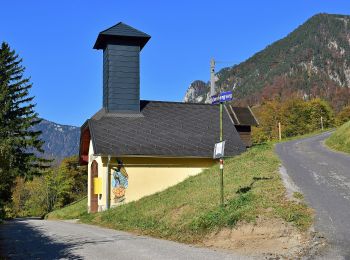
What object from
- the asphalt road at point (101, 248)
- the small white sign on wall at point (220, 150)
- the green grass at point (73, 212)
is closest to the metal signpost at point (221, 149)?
the small white sign on wall at point (220, 150)

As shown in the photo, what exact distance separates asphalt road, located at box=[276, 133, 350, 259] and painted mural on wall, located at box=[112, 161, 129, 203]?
820 cm

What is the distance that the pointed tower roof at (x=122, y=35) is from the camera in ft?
93.9

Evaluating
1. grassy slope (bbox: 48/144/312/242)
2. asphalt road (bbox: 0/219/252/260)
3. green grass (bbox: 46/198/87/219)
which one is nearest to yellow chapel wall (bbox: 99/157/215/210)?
grassy slope (bbox: 48/144/312/242)

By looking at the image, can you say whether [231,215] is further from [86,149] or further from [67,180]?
[67,180]

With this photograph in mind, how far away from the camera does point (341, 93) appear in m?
151

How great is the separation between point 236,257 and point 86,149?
78.9 ft

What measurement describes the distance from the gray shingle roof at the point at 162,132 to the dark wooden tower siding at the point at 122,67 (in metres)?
0.76

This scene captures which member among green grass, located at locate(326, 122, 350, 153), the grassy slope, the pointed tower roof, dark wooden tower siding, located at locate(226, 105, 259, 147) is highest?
the pointed tower roof

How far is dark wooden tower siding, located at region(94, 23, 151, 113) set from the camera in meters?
28.3

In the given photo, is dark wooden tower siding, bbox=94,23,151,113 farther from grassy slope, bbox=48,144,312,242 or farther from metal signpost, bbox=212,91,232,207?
metal signpost, bbox=212,91,232,207

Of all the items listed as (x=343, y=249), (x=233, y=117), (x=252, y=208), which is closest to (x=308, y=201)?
(x=252, y=208)

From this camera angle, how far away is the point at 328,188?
14.9 meters

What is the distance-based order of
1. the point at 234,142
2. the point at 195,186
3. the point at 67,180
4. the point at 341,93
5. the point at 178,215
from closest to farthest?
the point at 178,215, the point at 195,186, the point at 234,142, the point at 67,180, the point at 341,93

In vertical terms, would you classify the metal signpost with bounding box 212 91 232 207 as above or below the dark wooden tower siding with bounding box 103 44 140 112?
below
